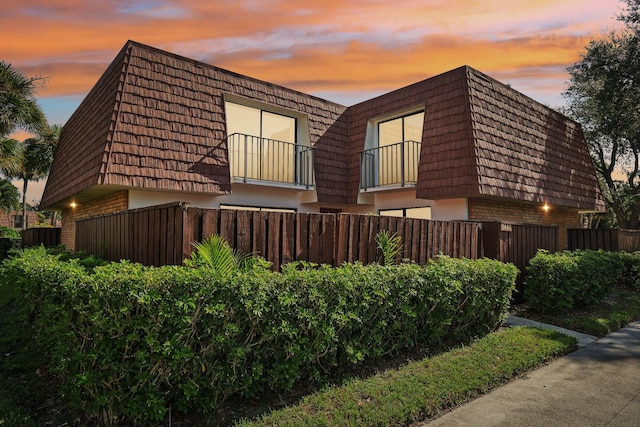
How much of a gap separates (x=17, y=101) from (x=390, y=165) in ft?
60.5

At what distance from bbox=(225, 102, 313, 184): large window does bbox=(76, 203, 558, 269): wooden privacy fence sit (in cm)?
473

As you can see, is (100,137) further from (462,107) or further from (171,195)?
(462,107)

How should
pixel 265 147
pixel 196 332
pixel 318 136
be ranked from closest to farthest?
pixel 196 332
pixel 265 147
pixel 318 136

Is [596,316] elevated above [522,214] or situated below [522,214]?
below

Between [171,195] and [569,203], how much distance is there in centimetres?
1290

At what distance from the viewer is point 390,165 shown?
44.3 ft

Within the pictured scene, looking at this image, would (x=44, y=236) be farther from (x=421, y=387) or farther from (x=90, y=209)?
(x=421, y=387)

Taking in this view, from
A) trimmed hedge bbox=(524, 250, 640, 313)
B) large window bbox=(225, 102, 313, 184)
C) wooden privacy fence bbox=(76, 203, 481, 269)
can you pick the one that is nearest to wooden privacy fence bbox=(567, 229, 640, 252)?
trimmed hedge bbox=(524, 250, 640, 313)

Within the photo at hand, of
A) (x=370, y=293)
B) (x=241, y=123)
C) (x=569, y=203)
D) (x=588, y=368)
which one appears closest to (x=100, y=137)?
(x=241, y=123)

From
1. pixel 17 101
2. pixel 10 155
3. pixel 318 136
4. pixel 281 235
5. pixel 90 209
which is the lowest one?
pixel 281 235

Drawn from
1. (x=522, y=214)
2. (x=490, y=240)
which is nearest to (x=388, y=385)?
(x=490, y=240)

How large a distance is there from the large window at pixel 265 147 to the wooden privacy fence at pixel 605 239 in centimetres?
944

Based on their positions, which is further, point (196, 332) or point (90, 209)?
point (90, 209)

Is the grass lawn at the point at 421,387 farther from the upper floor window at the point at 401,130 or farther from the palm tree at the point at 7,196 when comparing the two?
the palm tree at the point at 7,196
